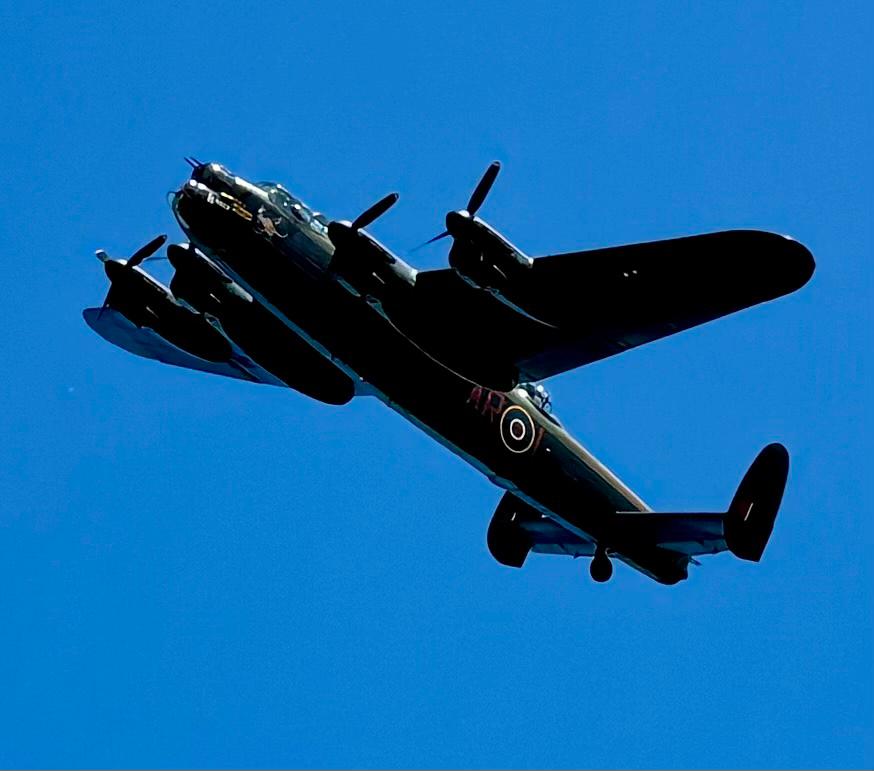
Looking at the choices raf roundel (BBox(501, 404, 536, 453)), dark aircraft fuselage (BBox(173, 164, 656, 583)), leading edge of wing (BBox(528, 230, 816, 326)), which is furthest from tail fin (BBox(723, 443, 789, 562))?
leading edge of wing (BBox(528, 230, 816, 326))

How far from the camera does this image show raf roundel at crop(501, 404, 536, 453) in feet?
94.6

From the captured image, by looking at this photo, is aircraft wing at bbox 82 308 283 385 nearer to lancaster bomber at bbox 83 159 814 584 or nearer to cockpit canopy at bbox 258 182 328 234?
lancaster bomber at bbox 83 159 814 584

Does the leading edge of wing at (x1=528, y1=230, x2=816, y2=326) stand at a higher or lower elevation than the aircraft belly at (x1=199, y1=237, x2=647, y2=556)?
Answer: higher

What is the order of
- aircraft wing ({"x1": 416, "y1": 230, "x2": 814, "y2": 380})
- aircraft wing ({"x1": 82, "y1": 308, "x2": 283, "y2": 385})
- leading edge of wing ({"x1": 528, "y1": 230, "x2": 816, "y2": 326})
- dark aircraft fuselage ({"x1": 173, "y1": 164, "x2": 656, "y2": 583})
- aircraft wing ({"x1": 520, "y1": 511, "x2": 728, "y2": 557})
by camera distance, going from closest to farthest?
leading edge of wing ({"x1": 528, "y1": 230, "x2": 816, "y2": 326}), aircraft wing ({"x1": 416, "y1": 230, "x2": 814, "y2": 380}), dark aircraft fuselage ({"x1": 173, "y1": 164, "x2": 656, "y2": 583}), aircraft wing ({"x1": 520, "y1": 511, "x2": 728, "y2": 557}), aircraft wing ({"x1": 82, "y1": 308, "x2": 283, "y2": 385})

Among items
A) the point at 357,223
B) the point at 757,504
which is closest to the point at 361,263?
the point at 357,223

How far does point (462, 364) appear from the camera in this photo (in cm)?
2755

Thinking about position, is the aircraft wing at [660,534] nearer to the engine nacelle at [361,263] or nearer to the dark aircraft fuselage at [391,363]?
the dark aircraft fuselage at [391,363]

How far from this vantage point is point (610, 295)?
2633 cm

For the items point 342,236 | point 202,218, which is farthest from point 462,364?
point 202,218

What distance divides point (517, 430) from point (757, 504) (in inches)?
191

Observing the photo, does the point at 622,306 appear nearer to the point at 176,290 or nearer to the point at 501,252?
the point at 501,252

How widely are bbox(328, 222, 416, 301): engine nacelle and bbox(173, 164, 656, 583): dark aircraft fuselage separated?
32 centimetres

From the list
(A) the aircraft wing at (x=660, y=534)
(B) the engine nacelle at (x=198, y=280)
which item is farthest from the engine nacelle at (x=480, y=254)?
(A) the aircraft wing at (x=660, y=534)

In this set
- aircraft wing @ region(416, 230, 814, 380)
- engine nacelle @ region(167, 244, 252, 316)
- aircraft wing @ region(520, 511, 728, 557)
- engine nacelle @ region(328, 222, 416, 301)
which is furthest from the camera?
aircraft wing @ region(520, 511, 728, 557)
